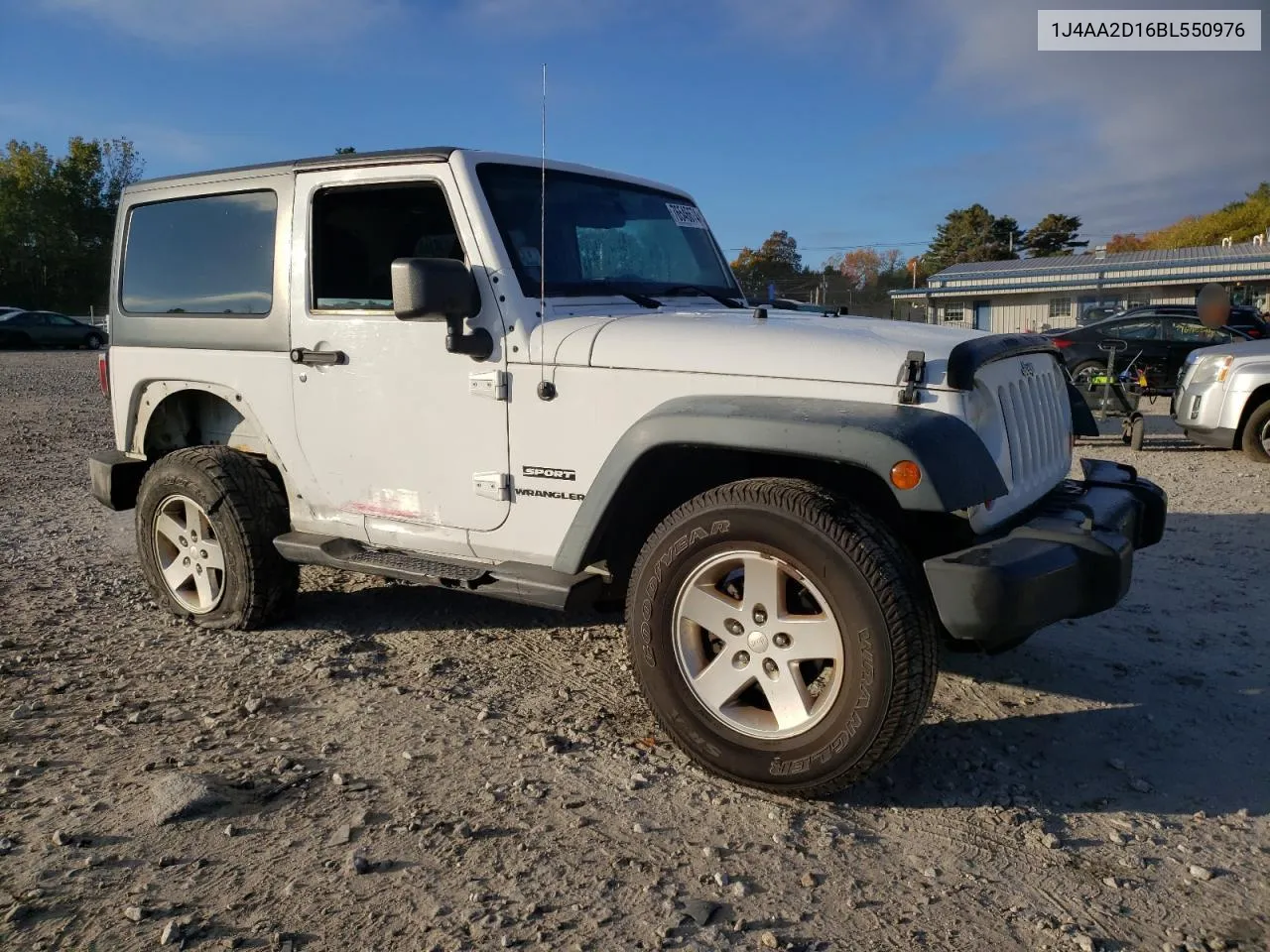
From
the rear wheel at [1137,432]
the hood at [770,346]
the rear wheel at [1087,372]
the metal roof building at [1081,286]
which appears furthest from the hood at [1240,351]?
the metal roof building at [1081,286]

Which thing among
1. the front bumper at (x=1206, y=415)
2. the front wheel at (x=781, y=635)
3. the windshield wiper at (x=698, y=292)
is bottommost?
the front wheel at (x=781, y=635)

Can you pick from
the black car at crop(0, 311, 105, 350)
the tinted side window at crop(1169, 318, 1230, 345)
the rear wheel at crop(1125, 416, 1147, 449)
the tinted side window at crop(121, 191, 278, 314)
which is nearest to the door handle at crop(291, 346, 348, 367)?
the tinted side window at crop(121, 191, 278, 314)

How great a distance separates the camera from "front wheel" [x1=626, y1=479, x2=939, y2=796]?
9.48ft

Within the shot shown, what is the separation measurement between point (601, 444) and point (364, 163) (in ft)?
5.47

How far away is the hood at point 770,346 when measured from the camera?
3100 mm

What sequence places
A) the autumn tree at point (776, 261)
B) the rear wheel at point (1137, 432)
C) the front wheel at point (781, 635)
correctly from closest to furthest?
the front wheel at point (781, 635), the rear wheel at point (1137, 432), the autumn tree at point (776, 261)

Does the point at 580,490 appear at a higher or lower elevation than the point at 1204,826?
higher

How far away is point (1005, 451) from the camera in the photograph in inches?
128

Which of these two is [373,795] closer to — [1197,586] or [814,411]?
[814,411]

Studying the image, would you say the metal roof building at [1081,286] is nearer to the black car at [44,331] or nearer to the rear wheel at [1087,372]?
the rear wheel at [1087,372]

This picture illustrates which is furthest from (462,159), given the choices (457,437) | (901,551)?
(901,551)

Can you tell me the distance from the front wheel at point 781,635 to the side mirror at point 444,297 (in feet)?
3.45

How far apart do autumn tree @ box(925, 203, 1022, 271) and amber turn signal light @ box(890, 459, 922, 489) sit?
2441 inches

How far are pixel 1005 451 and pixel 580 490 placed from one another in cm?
145
